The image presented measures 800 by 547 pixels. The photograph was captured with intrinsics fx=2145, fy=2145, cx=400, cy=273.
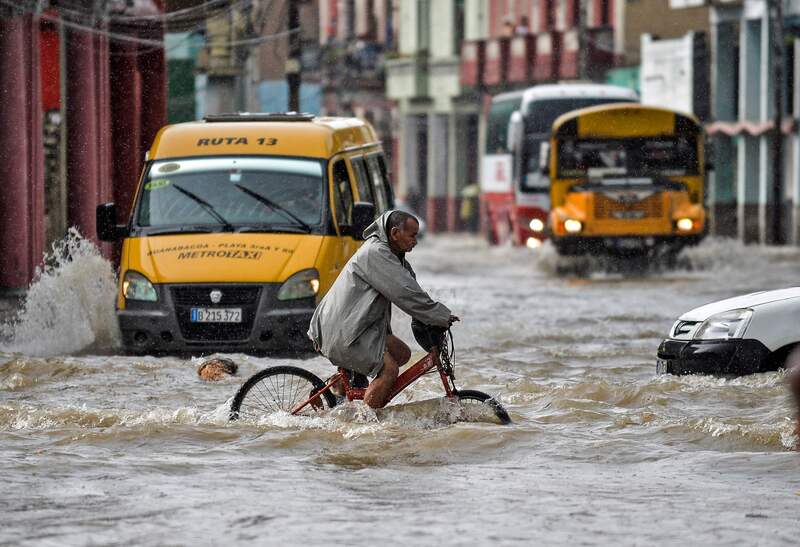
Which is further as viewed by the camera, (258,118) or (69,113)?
(69,113)

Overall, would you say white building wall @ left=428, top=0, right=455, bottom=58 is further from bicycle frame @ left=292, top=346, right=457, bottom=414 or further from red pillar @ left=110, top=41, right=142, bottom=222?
bicycle frame @ left=292, top=346, right=457, bottom=414

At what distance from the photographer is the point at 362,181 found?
2030 cm

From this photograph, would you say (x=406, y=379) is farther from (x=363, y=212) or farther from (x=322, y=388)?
(x=363, y=212)

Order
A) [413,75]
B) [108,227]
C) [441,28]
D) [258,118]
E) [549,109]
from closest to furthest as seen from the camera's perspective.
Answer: [108,227] < [258,118] < [549,109] < [441,28] < [413,75]

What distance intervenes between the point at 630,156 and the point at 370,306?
22.0 meters

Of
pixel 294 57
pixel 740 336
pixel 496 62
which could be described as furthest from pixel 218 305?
pixel 496 62

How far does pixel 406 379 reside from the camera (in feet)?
40.4

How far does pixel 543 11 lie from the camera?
63.5 meters

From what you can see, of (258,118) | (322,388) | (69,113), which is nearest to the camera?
(322,388)

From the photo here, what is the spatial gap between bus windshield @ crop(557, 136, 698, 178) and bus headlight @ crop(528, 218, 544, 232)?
537cm

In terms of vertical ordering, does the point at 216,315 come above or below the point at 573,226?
above

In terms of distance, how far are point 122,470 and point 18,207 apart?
14.9m

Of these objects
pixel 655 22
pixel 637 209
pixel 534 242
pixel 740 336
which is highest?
pixel 655 22

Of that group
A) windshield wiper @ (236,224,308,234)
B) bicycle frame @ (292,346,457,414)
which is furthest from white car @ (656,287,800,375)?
windshield wiper @ (236,224,308,234)
